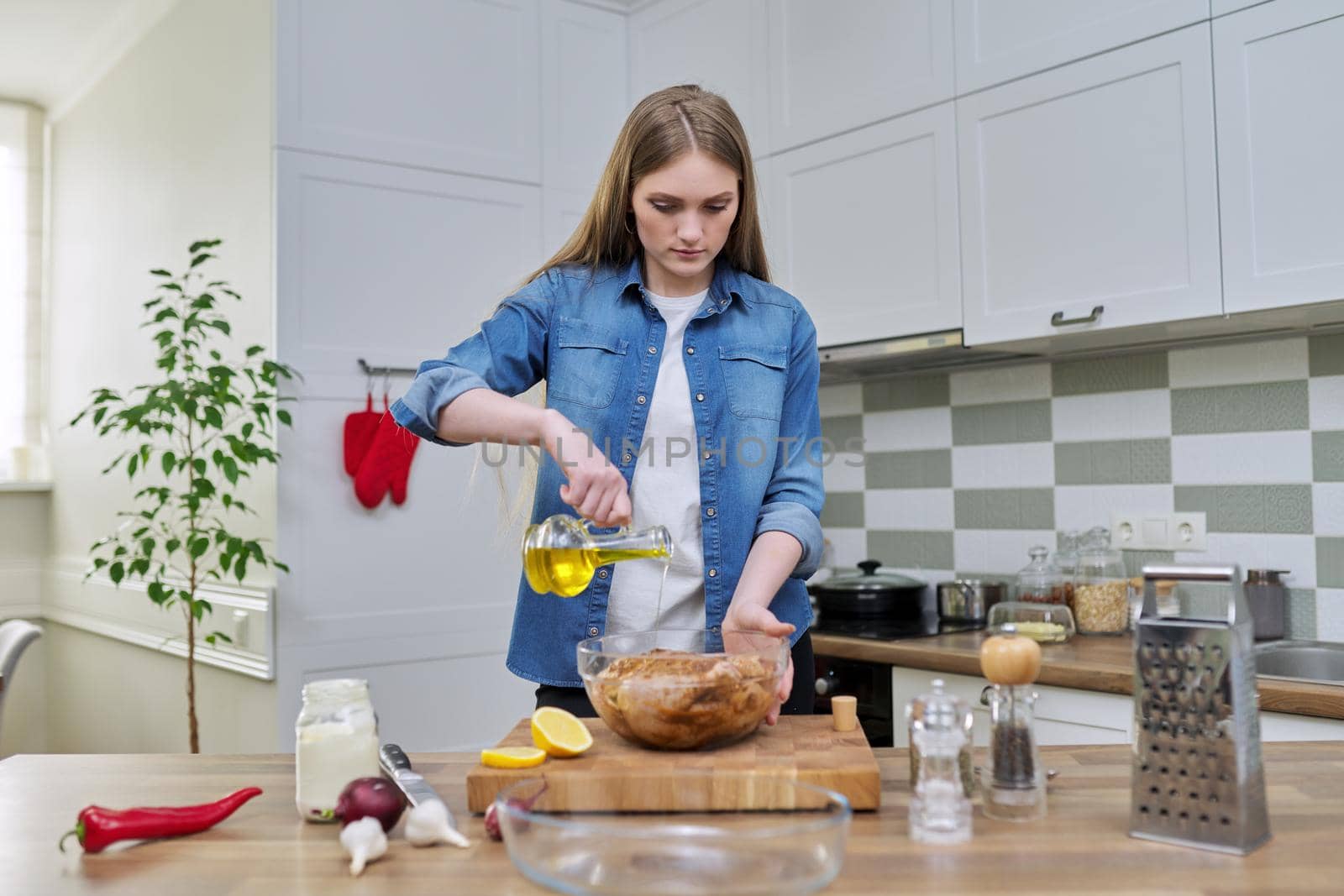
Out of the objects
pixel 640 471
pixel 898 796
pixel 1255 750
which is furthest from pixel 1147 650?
pixel 640 471

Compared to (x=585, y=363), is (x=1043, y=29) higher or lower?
higher

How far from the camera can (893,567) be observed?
3117 millimetres

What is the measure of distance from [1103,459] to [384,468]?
178cm

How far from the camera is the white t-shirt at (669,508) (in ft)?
4.90

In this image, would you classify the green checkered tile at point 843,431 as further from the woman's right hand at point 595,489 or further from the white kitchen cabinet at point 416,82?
the woman's right hand at point 595,489

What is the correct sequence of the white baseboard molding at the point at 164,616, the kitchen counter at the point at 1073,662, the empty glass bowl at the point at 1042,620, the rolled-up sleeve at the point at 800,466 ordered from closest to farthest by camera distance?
the rolled-up sleeve at the point at 800,466, the kitchen counter at the point at 1073,662, the empty glass bowl at the point at 1042,620, the white baseboard molding at the point at 164,616

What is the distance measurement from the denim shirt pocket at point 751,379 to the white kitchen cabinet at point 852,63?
4.32 ft

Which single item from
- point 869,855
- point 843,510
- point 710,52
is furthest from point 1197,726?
point 710,52

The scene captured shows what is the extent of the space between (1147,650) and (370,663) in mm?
2369

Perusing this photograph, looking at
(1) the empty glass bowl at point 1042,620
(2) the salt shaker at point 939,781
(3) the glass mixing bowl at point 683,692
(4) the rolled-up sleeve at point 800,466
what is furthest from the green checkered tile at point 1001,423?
(2) the salt shaker at point 939,781

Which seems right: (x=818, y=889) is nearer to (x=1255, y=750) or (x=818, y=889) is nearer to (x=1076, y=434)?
(x=1255, y=750)

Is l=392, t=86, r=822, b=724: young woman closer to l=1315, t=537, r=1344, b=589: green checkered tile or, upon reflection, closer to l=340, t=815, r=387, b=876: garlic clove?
l=340, t=815, r=387, b=876: garlic clove

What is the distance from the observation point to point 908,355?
107 inches

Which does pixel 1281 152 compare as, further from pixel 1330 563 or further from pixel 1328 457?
pixel 1330 563
